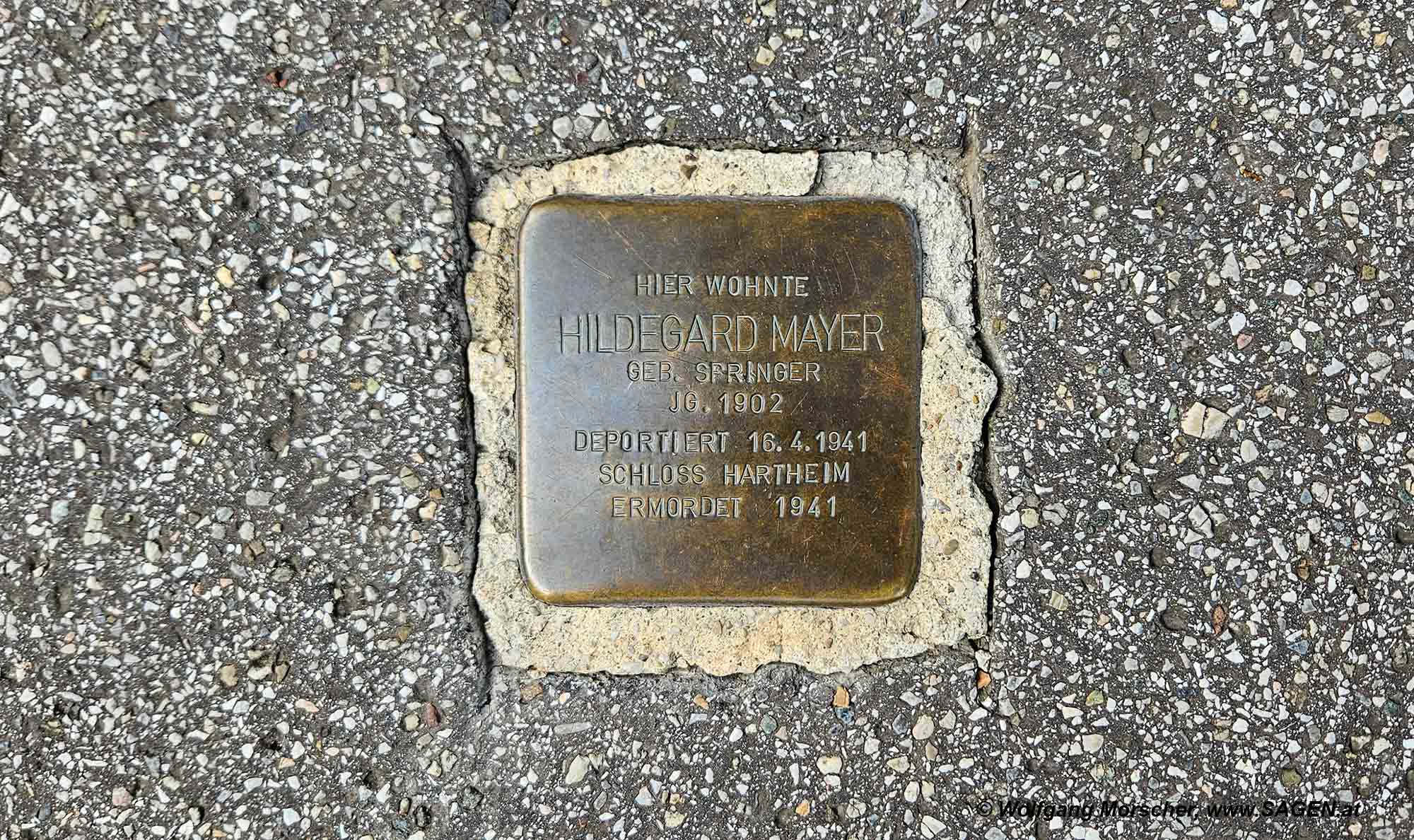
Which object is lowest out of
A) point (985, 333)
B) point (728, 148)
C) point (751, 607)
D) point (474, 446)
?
point (751, 607)

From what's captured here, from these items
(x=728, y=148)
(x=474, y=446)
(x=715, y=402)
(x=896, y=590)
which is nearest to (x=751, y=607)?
(x=896, y=590)

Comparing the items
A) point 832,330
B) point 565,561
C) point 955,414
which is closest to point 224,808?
point 565,561

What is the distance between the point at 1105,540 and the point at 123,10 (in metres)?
2.10

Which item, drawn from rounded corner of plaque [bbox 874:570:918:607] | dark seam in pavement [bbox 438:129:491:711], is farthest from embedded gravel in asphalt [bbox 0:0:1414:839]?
rounded corner of plaque [bbox 874:570:918:607]

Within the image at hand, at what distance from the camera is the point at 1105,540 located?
1476mm

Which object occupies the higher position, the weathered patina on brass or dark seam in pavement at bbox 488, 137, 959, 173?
dark seam in pavement at bbox 488, 137, 959, 173

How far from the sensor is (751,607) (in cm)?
147

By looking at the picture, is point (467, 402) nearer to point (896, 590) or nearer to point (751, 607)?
point (751, 607)

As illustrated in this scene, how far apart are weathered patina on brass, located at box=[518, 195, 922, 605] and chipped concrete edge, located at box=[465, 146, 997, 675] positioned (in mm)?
48

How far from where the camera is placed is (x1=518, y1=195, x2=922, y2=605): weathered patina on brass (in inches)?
55.4

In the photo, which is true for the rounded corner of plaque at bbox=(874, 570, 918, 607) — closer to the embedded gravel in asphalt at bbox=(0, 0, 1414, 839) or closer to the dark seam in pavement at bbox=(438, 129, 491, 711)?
the embedded gravel in asphalt at bbox=(0, 0, 1414, 839)

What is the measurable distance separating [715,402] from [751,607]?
406mm

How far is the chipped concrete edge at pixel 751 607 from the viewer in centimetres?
145

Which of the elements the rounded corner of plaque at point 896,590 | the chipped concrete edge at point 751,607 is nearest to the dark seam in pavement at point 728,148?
the chipped concrete edge at point 751,607
